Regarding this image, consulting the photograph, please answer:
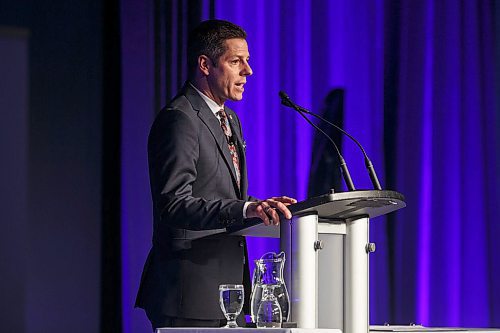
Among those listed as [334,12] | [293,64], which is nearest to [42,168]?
[293,64]

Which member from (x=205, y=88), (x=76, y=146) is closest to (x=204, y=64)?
(x=205, y=88)

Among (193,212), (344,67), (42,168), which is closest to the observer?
(193,212)

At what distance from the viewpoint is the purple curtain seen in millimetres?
4105

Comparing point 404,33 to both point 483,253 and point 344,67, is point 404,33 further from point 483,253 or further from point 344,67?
point 483,253

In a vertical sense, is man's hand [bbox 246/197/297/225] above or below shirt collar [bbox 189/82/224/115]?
below

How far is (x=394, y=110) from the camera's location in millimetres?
4301

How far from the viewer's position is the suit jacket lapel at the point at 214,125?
242 cm

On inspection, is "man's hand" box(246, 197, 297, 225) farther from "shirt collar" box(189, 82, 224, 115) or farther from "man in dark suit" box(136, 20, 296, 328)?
"shirt collar" box(189, 82, 224, 115)

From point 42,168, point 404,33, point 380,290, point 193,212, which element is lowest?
point 380,290

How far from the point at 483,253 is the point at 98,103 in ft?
6.32

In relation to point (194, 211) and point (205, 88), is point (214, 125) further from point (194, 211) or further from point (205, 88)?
point (194, 211)

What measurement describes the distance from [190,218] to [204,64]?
1.81ft

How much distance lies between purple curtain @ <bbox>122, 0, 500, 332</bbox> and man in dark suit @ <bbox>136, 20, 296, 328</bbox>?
5.27 feet

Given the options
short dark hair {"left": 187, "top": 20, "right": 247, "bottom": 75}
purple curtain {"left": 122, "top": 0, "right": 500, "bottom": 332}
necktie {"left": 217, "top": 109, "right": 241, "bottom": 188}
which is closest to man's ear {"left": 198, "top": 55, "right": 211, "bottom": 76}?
short dark hair {"left": 187, "top": 20, "right": 247, "bottom": 75}
